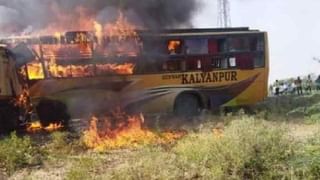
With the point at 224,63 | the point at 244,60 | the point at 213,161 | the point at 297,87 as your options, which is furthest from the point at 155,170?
the point at 297,87

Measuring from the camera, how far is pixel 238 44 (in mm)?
17531

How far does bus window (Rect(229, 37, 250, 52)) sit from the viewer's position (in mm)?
17391

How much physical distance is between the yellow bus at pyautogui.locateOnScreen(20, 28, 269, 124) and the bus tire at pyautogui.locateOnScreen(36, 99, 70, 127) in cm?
3

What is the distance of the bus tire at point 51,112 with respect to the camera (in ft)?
50.2

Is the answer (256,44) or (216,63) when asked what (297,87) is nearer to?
(256,44)

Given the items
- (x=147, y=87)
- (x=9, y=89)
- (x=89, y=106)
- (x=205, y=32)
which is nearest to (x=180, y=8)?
(x=205, y=32)

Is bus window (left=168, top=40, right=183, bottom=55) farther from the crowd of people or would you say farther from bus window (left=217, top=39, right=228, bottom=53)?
the crowd of people

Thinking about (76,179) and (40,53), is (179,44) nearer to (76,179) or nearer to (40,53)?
(40,53)

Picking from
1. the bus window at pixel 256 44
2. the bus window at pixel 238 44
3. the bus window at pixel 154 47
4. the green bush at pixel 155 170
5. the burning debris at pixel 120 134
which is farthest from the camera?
the bus window at pixel 256 44

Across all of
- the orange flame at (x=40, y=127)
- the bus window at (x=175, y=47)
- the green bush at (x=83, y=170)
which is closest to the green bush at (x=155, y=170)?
the green bush at (x=83, y=170)

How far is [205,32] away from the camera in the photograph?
17.1m

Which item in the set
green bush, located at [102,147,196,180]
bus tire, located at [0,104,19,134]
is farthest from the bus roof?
green bush, located at [102,147,196,180]

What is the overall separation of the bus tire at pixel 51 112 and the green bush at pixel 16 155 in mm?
4573

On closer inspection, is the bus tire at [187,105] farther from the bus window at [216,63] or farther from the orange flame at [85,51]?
the orange flame at [85,51]
